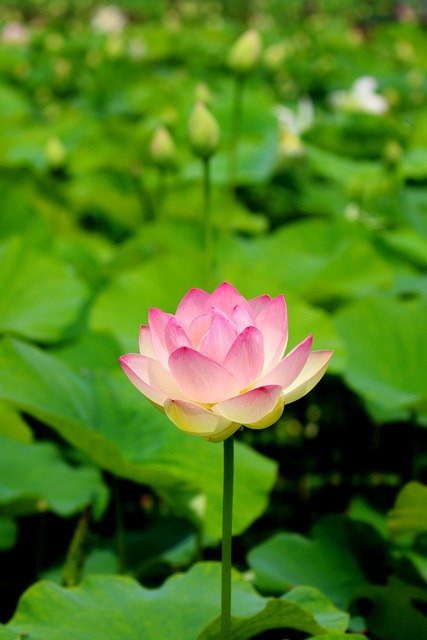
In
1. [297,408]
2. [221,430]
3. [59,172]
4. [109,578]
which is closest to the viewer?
[221,430]

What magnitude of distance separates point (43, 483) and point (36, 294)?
396mm

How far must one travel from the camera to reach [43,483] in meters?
1.11

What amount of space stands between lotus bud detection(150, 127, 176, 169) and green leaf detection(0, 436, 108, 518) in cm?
70

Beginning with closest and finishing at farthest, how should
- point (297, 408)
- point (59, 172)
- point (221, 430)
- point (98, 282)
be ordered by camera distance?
1. point (221, 430)
2. point (98, 282)
3. point (297, 408)
4. point (59, 172)

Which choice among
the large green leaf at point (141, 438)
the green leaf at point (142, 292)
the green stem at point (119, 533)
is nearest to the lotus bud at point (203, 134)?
the green leaf at point (142, 292)

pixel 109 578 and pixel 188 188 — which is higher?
pixel 188 188

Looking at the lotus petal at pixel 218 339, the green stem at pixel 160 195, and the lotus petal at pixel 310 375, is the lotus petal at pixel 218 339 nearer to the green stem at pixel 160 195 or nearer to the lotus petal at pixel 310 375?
the lotus petal at pixel 310 375

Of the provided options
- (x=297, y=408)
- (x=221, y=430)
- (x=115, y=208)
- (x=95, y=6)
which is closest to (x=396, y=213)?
(x=297, y=408)

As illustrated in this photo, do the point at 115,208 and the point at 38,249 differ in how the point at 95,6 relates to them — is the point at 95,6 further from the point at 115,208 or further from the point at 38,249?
the point at 38,249

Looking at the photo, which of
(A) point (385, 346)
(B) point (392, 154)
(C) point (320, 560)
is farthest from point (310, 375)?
(B) point (392, 154)

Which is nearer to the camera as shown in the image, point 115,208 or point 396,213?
point 396,213

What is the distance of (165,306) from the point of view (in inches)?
55.6

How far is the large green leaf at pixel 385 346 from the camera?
124 cm

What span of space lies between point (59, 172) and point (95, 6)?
4793mm
